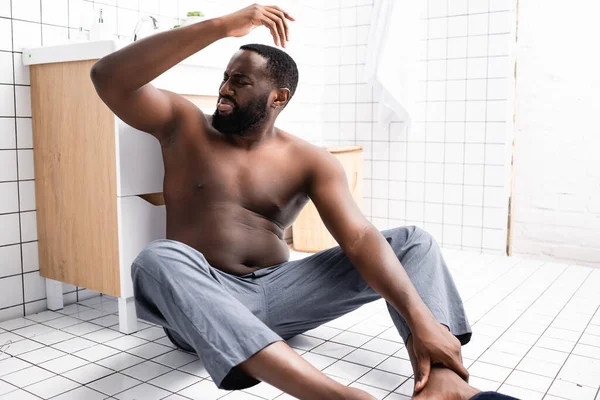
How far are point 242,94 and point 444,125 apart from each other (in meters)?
1.77

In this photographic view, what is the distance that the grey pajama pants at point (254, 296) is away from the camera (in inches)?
41.8

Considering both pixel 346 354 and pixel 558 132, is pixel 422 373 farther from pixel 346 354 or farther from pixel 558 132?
pixel 558 132

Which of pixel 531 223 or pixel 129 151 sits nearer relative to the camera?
pixel 129 151

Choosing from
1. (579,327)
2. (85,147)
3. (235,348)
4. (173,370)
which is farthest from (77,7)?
(579,327)

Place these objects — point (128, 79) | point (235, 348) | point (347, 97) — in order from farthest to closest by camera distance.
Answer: point (347, 97) → point (128, 79) → point (235, 348)

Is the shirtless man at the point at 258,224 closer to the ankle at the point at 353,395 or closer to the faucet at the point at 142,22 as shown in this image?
the ankle at the point at 353,395

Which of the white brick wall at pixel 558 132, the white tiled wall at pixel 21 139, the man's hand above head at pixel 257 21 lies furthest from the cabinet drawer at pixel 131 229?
the white brick wall at pixel 558 132

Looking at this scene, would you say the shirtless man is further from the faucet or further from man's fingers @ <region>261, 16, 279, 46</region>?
the faucet

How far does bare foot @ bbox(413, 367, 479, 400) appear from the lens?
115 centimetres

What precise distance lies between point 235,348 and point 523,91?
93.0 inches

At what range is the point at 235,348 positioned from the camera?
1.04m

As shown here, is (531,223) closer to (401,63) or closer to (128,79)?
(401,63)

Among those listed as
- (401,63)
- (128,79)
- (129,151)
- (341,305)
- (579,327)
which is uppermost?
(401,63)

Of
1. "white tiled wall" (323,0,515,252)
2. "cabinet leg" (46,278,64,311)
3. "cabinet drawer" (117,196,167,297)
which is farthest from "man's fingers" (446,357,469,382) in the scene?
"white tiled wall" (323,0,515,252)
